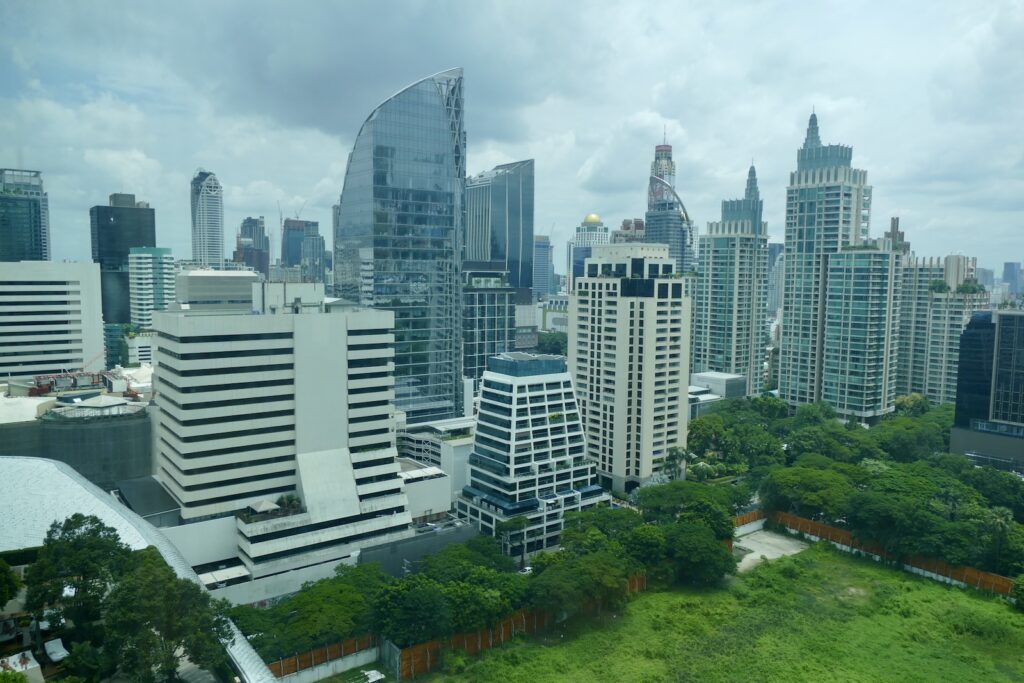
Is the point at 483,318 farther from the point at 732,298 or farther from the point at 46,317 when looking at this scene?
the point at 46,317

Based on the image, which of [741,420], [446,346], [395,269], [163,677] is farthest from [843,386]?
[163,677]

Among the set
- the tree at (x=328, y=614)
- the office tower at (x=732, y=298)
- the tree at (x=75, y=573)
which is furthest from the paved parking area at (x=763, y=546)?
the office tower at (x=732, y=298)

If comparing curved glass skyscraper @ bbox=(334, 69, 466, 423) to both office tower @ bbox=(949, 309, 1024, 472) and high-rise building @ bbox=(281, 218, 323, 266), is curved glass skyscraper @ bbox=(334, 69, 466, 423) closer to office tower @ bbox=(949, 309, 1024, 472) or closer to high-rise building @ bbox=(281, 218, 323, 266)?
office tower @ bbox=(949, 309, 1024, 472)

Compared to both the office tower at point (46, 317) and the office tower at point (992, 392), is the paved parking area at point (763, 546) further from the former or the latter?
the office tower at point (46, 317)

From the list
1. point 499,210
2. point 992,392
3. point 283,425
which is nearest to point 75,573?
point 283,425

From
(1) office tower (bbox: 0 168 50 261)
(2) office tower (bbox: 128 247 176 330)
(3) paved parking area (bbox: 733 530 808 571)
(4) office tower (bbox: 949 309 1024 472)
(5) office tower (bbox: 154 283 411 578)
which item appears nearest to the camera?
(5) office tower (bbox: 154 283 411 578)

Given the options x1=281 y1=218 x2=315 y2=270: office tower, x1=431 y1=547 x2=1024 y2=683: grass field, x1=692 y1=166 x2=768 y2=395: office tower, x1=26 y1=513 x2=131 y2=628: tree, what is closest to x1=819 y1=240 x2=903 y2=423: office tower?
x1=692 y1=166 x2=768 y2=395: office tower

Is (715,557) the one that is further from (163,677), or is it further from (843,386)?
(843,386)
